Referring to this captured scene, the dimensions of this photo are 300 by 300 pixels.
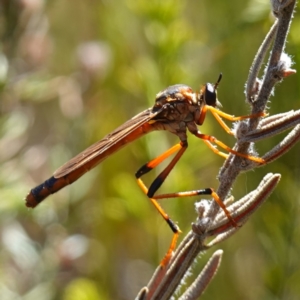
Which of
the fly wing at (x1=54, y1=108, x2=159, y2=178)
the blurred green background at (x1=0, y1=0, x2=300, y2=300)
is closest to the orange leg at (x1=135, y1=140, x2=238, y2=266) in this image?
the fly wing at (x1=54, y1=108, x2=159, y2=178)

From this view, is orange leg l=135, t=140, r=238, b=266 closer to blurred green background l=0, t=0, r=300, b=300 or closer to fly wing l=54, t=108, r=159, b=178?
fly wing l=54, t=108, r=159, b=178

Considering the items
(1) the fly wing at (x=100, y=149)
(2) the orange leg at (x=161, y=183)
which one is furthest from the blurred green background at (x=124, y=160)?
(1) the fly wing at (x=100, y=149)

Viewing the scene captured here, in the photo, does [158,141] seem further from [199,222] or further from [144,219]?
[199,222]

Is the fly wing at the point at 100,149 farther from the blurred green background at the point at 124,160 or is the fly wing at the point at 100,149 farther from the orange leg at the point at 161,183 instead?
the blurred green background at the point at 124,160

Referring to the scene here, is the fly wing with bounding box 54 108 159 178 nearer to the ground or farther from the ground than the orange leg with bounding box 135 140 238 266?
farther from the ground

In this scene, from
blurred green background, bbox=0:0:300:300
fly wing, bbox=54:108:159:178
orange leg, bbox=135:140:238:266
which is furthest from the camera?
blurred green background, bbox=0:0:300:300

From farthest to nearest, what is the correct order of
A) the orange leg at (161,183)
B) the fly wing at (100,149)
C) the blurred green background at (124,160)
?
the blurred green background at (124,160), the fly wing at (100,149), the orange leg at (161,183)

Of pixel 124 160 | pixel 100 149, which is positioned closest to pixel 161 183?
pixel 100 149

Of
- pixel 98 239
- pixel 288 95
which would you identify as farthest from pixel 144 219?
pixel 288 95
